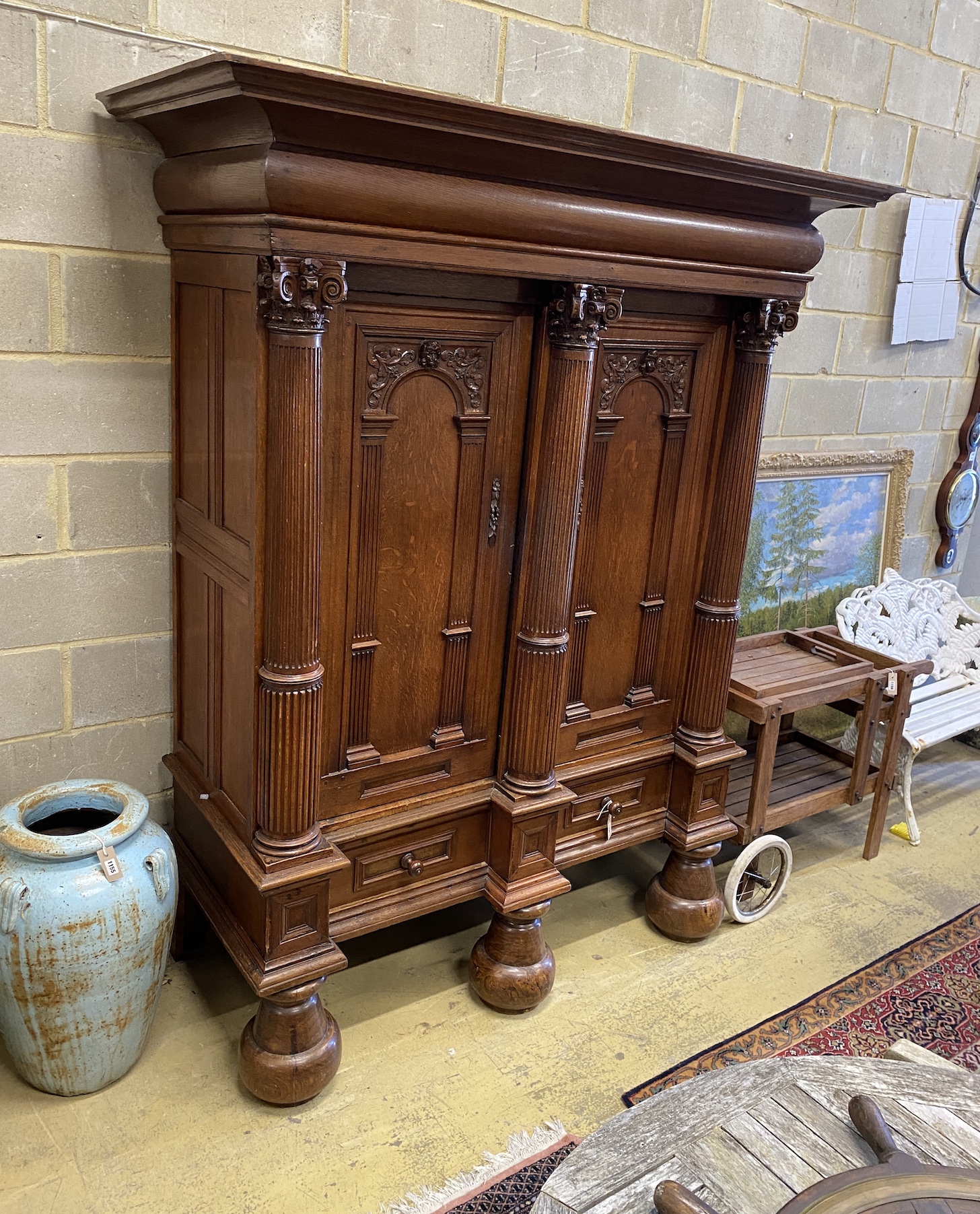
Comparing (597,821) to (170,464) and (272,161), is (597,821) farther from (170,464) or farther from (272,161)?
(272,161)

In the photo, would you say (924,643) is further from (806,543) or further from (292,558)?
(292,558)

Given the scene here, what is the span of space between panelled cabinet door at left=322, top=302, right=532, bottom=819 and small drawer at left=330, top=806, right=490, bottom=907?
0.26ft

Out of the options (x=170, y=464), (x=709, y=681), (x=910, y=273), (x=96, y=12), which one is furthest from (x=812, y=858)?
(x=96, y=12)

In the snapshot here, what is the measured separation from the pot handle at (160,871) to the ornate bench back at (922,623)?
253 cm

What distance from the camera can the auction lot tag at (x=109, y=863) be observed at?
1.98 meters

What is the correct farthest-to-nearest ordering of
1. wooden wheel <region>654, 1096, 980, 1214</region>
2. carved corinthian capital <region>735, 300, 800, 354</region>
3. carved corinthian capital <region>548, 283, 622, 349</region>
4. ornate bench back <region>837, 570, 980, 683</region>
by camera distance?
ornate bench back <region>837, 570, 980, 683</region> → carved corinthian capital <region>735, 300, 800, 354</region> → carved corinthian capital <region>548, 283, 622, 349</region> → wooden wheel <region>654, 1096, 980, 1214</region>

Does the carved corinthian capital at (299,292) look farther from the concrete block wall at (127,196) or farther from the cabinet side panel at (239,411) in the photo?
the concrete block wall at (127,196)

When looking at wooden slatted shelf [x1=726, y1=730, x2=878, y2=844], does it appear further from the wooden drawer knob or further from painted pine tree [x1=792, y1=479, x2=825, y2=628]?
the wooden drawer knob

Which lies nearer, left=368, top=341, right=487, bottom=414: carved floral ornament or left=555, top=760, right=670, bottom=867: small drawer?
left=368, top=341, right=487, bottom=414: carved floral ornament

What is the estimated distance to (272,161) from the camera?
1.63 metres

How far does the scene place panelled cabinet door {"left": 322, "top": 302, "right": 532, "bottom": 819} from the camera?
1970 millimetres

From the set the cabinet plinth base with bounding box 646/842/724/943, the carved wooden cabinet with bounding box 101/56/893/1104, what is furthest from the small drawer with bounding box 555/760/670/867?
the cabinet plinth base with bounding box 646/842/724/943

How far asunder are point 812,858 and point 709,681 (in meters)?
0.98

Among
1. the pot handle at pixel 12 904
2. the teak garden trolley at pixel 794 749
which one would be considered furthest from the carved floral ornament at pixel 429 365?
the teak garden trolley at pixel 794 749
